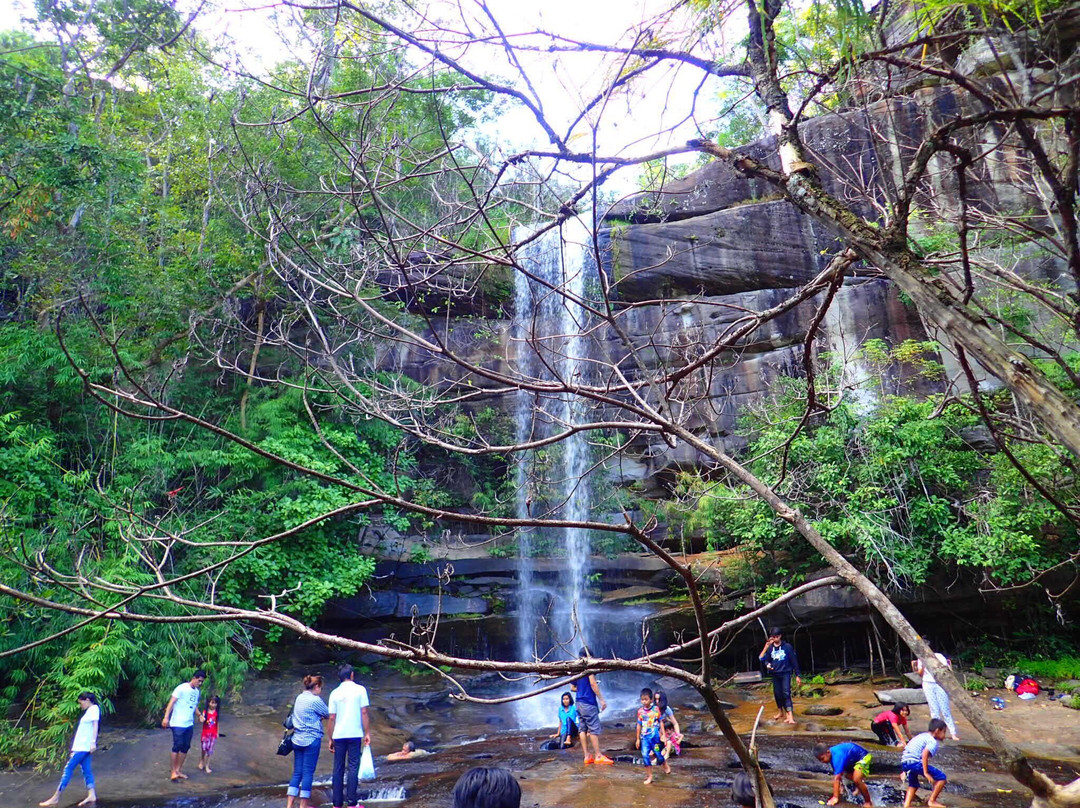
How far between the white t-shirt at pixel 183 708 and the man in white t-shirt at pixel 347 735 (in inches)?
102

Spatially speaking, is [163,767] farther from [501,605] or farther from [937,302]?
[937,302]

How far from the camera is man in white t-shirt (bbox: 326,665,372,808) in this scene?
6492 mm

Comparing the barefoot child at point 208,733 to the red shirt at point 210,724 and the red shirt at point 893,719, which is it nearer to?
the red shirt at point 210,724

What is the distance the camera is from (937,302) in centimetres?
213

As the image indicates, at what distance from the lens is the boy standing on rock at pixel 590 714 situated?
796 cm

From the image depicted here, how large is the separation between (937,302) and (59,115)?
12917mm

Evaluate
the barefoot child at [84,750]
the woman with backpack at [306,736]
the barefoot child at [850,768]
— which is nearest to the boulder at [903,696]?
the barefoot child at [850,768]

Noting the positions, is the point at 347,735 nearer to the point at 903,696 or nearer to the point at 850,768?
the point at 850,768

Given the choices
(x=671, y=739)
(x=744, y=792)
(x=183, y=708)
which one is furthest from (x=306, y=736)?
(x=744, y=792)

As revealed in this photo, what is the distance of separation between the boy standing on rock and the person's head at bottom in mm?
5964

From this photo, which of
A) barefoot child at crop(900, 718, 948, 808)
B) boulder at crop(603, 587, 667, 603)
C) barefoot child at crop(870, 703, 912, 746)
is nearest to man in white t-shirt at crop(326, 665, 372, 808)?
barefoot child at crop(900, 718, 948, 808)

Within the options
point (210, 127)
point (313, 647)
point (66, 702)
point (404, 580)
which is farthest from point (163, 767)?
point (210, 127)

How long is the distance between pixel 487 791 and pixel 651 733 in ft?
21.4

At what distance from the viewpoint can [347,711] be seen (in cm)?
652
